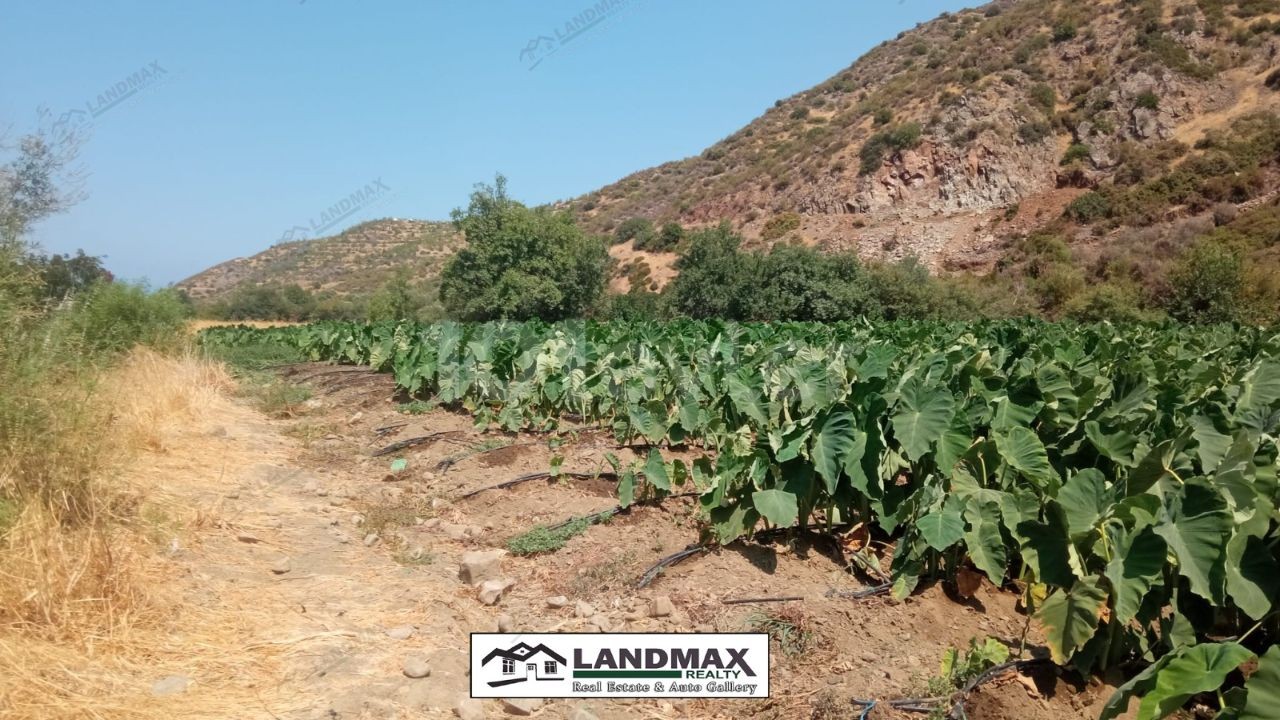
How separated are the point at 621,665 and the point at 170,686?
2001 millimetres

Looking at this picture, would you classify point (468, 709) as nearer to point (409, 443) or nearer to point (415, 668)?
point (415, 668)

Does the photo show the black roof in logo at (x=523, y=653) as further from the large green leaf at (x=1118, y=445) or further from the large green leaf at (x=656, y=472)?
the large green leaf at (x=1118, y=445)

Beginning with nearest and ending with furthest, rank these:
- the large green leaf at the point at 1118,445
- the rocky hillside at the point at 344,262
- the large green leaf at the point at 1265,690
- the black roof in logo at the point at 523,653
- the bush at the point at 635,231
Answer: the large green leaf at the point at 1265,690 < the black roof in logo at the point at 523,653 < the large green leaf at the point at 1118,445 < the bush at the point at 635,231 < the rocky hillside at the point at 344,262

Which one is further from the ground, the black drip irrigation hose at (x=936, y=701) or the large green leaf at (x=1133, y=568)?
the large green leaf at (x=1133, y=568)

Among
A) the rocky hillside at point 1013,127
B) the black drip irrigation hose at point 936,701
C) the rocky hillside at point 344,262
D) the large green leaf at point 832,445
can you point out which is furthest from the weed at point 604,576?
the rocky hillside at point 344,262

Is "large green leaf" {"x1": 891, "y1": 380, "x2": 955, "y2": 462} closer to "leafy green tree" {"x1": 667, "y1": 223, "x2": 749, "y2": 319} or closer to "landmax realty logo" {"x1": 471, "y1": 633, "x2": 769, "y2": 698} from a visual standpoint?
"landmax realty logo" {"x1": 471, "y1": 633, "x2": 769, "y2": 698}

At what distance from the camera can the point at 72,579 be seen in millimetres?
3506

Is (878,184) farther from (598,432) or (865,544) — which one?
(865,544)

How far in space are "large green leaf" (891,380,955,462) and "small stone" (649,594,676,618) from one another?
1.55 m

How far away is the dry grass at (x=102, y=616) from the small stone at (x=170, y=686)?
0.04 meters

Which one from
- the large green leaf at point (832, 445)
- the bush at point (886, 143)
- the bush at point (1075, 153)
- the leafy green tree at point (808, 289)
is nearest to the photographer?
the large green leaf at point (832, 445)

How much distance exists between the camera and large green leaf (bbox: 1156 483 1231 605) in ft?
8.79

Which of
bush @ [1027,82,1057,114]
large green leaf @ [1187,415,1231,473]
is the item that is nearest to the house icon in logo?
large green leaf @ [1187,415,1231,473]

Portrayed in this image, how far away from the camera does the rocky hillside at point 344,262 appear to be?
7856cm
